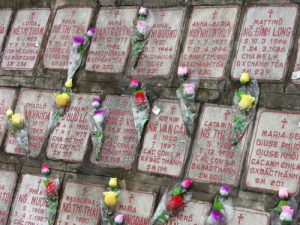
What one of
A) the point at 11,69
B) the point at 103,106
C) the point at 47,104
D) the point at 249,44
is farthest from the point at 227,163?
the point at 11,69

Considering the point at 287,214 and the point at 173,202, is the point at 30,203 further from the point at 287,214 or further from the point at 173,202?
the point at 287,214

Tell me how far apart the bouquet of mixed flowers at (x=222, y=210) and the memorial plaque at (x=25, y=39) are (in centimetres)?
237

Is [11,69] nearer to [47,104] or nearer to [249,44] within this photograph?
[47,104]

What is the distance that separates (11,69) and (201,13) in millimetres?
2014

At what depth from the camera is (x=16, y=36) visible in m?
5.86

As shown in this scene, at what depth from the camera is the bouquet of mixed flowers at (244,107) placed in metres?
4.40

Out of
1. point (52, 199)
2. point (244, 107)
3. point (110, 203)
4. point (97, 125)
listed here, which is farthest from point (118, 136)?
point (244, 107)

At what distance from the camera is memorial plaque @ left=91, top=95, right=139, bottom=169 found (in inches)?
190

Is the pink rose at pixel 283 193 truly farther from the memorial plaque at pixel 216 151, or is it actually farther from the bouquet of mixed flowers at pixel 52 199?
the bouquet of mixed flowers at pixel 52 199

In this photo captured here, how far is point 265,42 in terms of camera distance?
4.54 metres

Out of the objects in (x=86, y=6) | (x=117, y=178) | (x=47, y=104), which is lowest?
(x=117, y=178)

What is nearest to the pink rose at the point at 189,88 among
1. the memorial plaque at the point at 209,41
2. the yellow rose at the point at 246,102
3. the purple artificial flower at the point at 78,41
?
the memorial plaque at the point at 209,41

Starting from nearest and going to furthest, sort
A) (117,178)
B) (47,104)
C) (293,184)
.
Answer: (293,184)
(117,178)
(47,104)

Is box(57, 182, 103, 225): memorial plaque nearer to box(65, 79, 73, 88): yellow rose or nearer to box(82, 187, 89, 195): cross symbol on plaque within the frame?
box(82, 187, 89, 195): cross symbol on plaque
